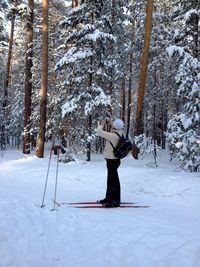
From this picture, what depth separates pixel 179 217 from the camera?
784 cm

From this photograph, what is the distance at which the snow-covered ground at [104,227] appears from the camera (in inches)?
209

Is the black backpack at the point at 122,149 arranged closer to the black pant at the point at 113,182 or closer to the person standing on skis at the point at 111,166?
the person standing on skis at the point at 111,166

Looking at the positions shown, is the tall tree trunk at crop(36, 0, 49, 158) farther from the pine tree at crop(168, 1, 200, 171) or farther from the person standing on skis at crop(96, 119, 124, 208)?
the person standing on skis at crop(96, 119, 124, 208)

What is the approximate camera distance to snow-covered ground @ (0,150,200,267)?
5309 millimetres

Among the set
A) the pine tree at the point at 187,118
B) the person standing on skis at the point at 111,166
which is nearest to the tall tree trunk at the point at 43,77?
the pine tree at the point at 187,118

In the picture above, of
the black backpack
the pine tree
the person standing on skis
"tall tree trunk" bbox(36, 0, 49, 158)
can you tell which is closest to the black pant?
the person standing on skis

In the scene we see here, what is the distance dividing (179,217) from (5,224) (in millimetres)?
3690

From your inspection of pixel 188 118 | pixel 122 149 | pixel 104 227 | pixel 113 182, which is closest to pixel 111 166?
pixel 113 182

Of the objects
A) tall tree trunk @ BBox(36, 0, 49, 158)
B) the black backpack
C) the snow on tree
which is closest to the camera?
the black backpack

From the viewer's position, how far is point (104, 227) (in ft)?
22.2

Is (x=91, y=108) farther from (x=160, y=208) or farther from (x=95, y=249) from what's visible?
(x=95, y=249)

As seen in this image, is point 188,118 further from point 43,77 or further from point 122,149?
point 43,77

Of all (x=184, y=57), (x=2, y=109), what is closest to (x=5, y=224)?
(x=184, y=57)

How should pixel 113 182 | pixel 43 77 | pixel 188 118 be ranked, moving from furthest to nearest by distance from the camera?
1. pixel 43 77
2. pixel 188 118
3. pixel 113 182
